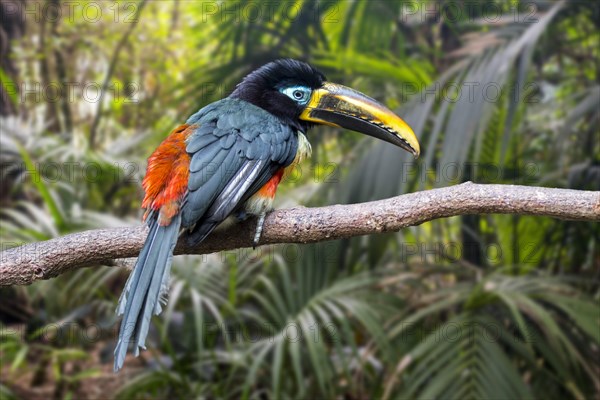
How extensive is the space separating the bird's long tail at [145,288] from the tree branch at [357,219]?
0.35 feet

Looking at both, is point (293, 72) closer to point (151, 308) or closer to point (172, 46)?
point (151, 308)

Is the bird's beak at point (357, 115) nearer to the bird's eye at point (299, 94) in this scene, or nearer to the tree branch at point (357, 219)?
the bird's eye at point (299, 94)

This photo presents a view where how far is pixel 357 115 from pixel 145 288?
45.5 inches

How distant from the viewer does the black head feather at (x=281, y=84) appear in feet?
9.28

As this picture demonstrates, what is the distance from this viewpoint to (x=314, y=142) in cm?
506

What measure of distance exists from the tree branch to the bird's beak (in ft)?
1.88

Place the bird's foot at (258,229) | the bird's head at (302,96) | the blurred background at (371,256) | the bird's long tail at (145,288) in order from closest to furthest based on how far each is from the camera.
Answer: the bird's long tail at (145,288) < the bird's foot at (258,229) < the bird's head at (302,96) < the blurred background at (371,256)

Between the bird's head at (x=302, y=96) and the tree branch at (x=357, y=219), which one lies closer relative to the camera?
the tree branch at (x=357, y=219)

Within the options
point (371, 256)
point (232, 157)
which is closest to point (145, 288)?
point (232, 157)

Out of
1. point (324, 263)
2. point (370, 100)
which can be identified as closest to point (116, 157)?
point (324, 263)

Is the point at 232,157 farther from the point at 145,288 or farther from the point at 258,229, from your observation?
the point at 145,288

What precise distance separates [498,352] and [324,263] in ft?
4.36

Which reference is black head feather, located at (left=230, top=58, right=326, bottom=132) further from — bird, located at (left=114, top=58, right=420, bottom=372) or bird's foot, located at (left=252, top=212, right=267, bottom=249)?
bird's foot, located at (left=252, top=212, right=267, bottom=249)

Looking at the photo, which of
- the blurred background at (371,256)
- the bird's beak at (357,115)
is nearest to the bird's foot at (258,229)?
the bird's beak at (357,115)
